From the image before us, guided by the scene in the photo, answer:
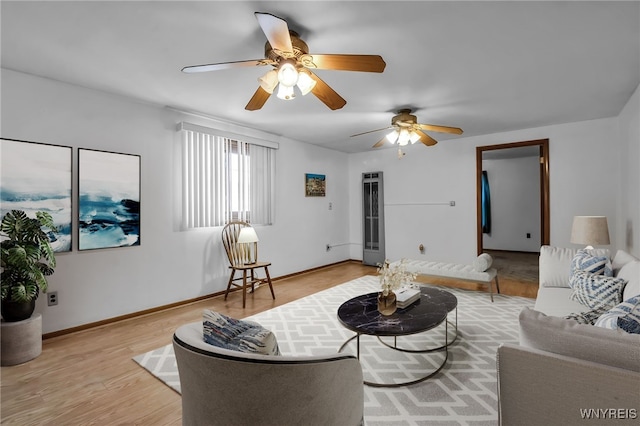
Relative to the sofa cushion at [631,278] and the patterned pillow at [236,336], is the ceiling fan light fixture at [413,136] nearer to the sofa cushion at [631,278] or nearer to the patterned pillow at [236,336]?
the sofa cushion at [631,278]

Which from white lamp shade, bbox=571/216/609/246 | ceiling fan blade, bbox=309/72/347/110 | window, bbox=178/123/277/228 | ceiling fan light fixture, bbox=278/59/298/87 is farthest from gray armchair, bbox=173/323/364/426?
white lamp shade, bbox=571/216/609/246

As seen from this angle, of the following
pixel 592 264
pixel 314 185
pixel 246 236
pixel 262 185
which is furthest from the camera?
pixel 314 185

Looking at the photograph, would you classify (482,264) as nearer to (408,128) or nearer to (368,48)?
(408,128)

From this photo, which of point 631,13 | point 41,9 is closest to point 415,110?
point 631,13

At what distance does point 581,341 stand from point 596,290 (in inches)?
70.1

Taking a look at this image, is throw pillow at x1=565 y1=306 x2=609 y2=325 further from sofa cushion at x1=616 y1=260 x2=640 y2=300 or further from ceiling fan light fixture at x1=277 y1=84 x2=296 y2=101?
ceiling fan light fixture at x1=277 y1=84 x2=296 y2=101

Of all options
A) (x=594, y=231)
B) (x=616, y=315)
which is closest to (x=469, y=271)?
(x=594, y=231)

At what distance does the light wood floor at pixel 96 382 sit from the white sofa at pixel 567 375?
1.84 metres

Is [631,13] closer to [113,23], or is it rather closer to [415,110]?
[415,110]

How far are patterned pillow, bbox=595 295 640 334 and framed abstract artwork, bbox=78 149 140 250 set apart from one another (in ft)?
13.1

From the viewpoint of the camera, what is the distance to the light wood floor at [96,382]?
1.88 m

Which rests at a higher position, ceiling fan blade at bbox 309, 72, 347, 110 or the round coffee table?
ceiling fan blade at bbox 309, 72, 347, 110

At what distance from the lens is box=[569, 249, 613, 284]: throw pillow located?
2585mm

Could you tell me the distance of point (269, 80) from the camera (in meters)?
2.21
